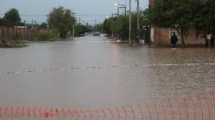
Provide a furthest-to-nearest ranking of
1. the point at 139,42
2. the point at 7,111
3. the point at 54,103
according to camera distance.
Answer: the point at 139,42, the point at 54,103, the point at 7,111

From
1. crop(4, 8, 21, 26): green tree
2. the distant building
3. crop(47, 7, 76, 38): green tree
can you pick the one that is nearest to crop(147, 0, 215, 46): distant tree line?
the distant building

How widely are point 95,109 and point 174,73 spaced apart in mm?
A: 9488

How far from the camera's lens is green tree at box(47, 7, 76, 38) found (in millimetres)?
124750

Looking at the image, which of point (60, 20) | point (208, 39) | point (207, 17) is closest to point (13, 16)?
point (60, 20)

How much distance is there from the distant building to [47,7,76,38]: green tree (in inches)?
2560

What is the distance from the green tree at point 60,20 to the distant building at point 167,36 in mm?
65022

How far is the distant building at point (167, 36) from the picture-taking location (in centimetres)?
5685

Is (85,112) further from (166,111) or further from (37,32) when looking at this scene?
(37,32)

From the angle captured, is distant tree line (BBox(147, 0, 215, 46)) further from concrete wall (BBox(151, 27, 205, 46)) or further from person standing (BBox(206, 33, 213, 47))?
concrete wall (BBox(151, 27, 205, 46))

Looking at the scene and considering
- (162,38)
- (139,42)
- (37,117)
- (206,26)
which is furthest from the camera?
(139,42)

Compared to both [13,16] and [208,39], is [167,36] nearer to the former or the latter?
[208,39]

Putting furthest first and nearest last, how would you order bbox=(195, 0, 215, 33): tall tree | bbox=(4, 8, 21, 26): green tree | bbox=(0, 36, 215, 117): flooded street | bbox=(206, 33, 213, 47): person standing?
bbox=(4, 8, 21, 26): green tree < bbox=(206, 33, 213, 47): person standing < bbox=(195, 0, 215, 33): tall tree < bbox=(0, 36, 215, 117): flooded street

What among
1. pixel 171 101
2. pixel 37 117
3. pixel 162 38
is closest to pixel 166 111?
pixel 171 101

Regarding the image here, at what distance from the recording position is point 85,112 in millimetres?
10914
